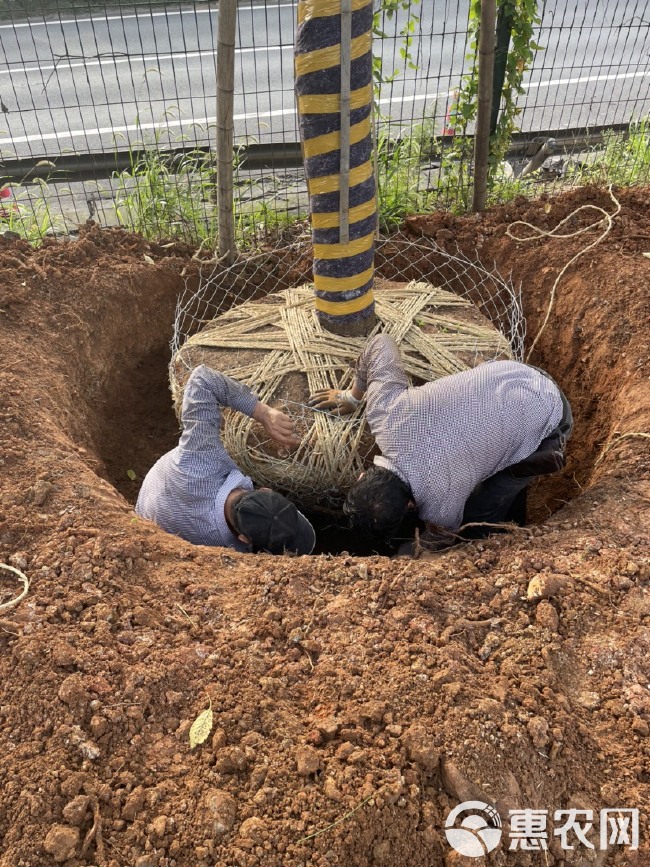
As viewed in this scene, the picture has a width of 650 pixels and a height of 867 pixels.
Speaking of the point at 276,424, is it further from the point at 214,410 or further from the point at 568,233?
the point at 568,233

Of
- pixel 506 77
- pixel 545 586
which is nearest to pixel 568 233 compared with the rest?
pixel 506 77

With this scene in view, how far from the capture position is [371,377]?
7.04 ft

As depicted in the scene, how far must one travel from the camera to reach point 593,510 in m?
2.03

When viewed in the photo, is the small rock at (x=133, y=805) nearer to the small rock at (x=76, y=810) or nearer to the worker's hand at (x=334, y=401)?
the small rock at (x=76, y=810)

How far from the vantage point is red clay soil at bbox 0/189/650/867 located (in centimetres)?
122

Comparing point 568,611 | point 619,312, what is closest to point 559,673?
point 568,611

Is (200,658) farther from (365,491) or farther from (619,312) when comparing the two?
(619,312)

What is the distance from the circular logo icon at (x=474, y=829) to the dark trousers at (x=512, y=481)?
3.30 ft

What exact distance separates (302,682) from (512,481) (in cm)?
109

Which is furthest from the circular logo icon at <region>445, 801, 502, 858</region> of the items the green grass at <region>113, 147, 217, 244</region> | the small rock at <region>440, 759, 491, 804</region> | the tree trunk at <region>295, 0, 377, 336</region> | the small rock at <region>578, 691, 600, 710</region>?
the green grass at <region>113, 147, 217, 244</region>

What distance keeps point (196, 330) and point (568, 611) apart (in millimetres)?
2258

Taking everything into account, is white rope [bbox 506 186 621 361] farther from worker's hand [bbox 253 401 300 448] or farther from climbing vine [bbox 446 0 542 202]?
worker's hand [bbox 253 401 300 448]

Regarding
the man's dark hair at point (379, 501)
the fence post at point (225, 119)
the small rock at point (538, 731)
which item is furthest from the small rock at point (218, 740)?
the fence post at point (225, 119)

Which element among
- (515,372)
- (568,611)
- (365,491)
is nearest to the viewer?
(568,611)
